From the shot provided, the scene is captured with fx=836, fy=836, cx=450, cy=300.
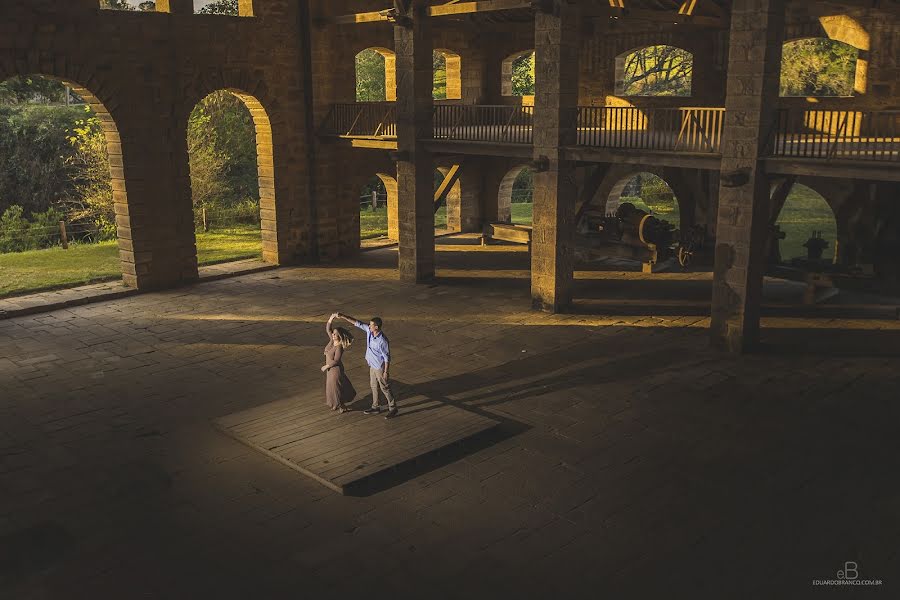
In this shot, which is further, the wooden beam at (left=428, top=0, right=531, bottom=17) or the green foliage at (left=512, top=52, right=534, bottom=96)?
the green foliage at (left=512, top=52, right=534, bottom=96)

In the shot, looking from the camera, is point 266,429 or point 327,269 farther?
point 327,269

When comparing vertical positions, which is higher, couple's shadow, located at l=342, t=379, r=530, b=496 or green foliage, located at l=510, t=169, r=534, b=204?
green foliage, located at l=510, t=169, r=534, b=204

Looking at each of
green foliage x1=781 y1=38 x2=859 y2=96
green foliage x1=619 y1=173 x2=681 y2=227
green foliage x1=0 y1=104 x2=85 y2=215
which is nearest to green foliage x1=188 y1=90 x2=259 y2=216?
green foliage x1=0 y1=104 x2=85 y2=215

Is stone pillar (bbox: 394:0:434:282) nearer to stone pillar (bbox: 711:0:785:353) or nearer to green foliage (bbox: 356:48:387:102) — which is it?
stone pillar (bbox: 711:0:785:353)

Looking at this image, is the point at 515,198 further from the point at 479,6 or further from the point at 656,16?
the point at 479,6

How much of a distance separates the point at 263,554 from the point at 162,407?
454 centimetres

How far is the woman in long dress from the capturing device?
1081 cm

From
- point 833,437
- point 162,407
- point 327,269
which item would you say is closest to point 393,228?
point 327,269

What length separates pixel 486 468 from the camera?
9.79m

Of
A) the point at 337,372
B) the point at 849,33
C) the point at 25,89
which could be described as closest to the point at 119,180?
the point at 337,372

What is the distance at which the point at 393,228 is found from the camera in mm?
25281

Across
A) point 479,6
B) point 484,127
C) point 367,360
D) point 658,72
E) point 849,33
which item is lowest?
point 367,360

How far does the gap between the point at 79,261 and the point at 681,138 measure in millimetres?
15781

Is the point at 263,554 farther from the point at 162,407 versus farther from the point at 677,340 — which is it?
the point at 677,340
